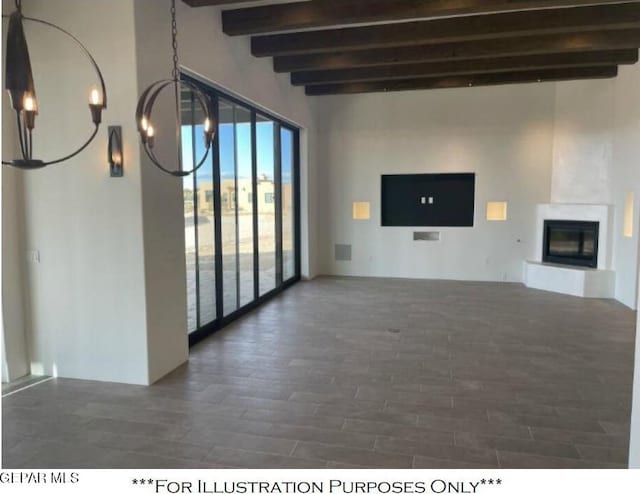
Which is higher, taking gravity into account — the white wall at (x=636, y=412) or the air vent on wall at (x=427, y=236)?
the air vent on wall at (x=427, y=236)

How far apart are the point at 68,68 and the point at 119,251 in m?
1.51

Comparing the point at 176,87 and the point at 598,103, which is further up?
the point at 598,103

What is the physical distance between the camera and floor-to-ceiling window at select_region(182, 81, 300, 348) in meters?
4.80

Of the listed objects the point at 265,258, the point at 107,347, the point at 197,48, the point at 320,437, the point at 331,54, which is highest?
the point at 331,54

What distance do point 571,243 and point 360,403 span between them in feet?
18.7

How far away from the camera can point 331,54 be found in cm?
620

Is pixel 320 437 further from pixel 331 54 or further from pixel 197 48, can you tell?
pixel 331 54

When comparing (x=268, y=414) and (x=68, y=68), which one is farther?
(x=68, y=68)

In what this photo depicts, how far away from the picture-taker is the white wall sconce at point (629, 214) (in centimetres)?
618

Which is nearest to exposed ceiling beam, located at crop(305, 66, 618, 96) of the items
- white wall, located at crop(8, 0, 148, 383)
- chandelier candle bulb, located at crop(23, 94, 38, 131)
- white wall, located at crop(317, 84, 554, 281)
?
white wall, located at crop(317, 84, 554, 281)

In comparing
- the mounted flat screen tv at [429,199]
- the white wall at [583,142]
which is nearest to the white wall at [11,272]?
the mounted flat screen tv at [429,199]

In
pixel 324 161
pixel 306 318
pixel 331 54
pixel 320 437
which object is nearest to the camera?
pixel 320 437

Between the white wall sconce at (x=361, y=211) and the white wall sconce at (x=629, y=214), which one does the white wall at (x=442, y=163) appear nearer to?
the white wall sconce at (x=361, y=211)

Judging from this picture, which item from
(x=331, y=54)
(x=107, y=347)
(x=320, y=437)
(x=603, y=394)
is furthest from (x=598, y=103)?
(x=107, y=347)
